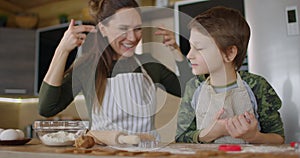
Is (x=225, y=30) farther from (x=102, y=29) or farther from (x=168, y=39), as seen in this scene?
(x=102, y=29)

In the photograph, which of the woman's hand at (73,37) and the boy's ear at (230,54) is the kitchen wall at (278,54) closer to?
the boy's ear at (230,54)

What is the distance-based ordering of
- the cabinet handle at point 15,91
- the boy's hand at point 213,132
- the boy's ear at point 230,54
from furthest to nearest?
the cabinet handle at point 15,91 < the boy's ear at point 230,54 < the boy's hand at point 213,132

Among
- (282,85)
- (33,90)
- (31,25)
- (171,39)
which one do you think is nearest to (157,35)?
(171,39)

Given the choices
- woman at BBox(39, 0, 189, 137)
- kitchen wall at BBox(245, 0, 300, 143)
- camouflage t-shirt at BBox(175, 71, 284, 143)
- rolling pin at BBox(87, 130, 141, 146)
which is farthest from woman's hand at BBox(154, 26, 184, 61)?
kitchen wall at BBox(245, 0, 300, 143)

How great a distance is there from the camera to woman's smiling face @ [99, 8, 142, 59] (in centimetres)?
85

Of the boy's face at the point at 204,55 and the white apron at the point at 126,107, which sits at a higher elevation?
the boy's face at the point at 204,55

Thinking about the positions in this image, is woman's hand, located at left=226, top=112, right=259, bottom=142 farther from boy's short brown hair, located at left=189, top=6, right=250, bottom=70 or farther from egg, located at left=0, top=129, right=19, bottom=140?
egg, located at left=0, top=129, right=19, bottom=140

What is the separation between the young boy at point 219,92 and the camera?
36.9 inches

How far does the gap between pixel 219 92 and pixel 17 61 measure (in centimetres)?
196

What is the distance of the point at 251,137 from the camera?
0.82m

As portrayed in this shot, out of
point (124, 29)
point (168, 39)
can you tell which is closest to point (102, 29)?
point (124, 29)

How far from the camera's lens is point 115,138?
717 millimetres

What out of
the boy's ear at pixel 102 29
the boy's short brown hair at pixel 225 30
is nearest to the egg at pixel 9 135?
the boy's ear at pixel 102 29

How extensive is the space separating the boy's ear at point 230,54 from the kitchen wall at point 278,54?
0.61 meters
